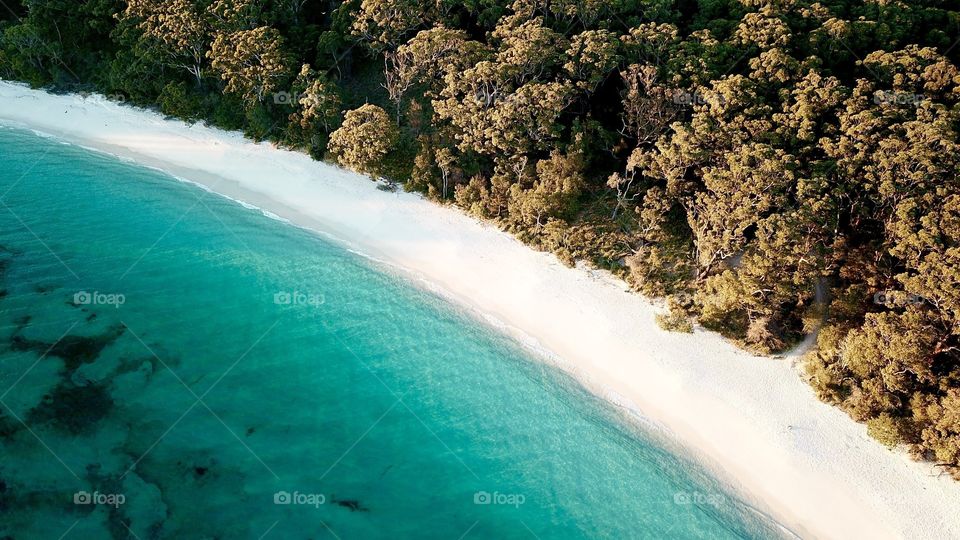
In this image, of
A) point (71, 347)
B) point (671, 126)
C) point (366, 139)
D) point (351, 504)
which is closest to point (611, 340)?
point (671, 126)

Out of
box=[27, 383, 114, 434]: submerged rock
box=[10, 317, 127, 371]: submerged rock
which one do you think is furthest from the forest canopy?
box=[27, 383, 114, 434]: submerged rock

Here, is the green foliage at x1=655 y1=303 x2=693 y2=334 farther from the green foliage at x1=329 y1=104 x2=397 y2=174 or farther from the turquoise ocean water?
the green foliage at x1=329 y1=104 x2=397 y2=174

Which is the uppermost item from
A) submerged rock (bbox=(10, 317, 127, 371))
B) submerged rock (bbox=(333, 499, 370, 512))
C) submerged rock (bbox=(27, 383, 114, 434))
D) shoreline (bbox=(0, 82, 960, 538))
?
shoreline (bbox=(0, 82, 960, 538))

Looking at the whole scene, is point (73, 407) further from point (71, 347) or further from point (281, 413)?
point (281, 413)

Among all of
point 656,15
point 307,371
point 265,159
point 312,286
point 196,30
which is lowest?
point 307,371

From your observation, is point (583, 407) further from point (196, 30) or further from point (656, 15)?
point (196, 30)

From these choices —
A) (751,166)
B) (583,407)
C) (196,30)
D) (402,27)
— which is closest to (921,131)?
(751,166)

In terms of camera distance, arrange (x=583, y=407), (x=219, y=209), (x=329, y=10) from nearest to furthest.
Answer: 1. (x=583, y=407)
2. (x=219, y=209)
3. (x=329, y=10)
